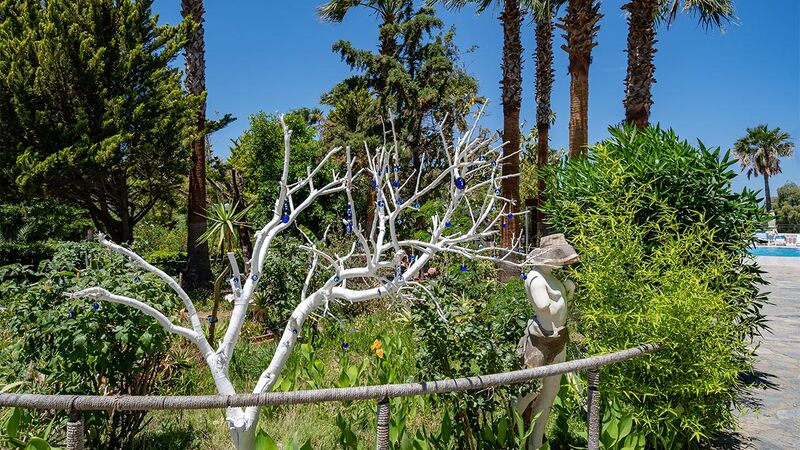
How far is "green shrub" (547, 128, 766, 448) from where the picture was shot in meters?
3.45

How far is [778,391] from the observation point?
5457 mm

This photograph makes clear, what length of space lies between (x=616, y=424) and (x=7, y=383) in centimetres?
416

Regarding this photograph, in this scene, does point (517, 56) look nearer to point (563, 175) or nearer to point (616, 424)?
point (563, 175)

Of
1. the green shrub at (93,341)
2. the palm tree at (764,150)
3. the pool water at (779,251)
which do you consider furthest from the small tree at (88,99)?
the palm tree at (764,150)

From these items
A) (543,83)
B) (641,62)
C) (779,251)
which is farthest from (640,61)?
(779,251)

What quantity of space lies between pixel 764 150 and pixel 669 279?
46639 millimetres

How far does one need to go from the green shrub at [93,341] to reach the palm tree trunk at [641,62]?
886 cm

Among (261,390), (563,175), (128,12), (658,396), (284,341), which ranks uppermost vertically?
(128,12)

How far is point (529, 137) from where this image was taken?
2475 centimetres

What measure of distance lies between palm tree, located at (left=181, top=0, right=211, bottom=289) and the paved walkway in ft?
34.3

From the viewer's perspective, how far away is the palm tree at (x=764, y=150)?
40.7 metres

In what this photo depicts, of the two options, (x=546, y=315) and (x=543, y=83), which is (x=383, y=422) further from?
Answer: (x=543, y=83)

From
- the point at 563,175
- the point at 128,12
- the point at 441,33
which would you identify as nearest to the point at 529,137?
the point at 441,33

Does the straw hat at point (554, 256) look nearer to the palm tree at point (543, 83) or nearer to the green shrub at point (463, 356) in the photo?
the green shrub at point (463, 356)
